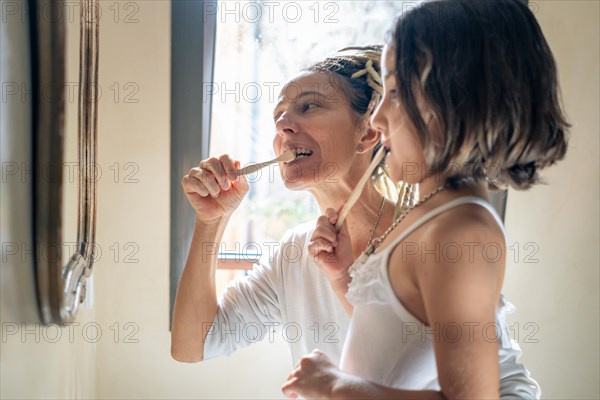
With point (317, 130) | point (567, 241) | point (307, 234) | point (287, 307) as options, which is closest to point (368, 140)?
point (317, 130)

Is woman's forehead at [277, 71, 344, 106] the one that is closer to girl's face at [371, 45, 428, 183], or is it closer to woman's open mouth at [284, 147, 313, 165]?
woman's open mouth at [284, 147, 313, 165]

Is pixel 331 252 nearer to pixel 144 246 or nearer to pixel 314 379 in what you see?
pixel 314 379

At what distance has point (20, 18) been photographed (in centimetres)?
70

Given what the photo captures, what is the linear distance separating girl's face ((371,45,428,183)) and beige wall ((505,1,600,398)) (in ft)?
2.68

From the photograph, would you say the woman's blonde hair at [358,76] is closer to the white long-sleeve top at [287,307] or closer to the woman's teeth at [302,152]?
the woman's teeth at [302,152]

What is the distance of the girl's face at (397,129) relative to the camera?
71 centimetres

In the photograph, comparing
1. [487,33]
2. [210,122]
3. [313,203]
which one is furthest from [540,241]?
[487,33]

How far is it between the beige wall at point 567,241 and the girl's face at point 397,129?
0.82m

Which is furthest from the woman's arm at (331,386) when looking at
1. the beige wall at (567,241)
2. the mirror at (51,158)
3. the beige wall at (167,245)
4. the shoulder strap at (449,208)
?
the beige wall at (567,241)

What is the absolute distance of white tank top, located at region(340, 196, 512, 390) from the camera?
695mm

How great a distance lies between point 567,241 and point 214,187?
0.94 meters

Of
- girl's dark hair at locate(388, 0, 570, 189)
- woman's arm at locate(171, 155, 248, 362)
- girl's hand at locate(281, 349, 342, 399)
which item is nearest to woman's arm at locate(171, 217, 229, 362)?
woman's arm at locate(171, 155, 248, 362)

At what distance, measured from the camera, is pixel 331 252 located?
3.12ft

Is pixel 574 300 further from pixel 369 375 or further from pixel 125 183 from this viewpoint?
pixel 125 183
